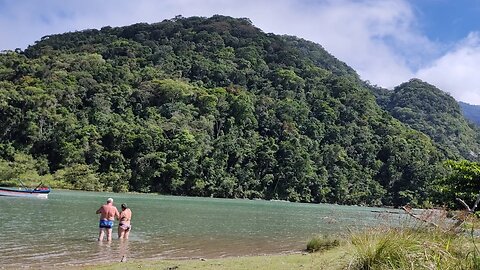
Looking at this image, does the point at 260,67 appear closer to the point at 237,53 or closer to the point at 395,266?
the point at 237,53

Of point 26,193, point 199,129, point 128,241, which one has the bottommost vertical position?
point 128,241

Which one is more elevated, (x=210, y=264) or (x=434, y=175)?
(x=434, y=175)

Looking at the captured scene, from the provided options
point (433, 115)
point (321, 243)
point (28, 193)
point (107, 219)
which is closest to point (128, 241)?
point (107, 219)

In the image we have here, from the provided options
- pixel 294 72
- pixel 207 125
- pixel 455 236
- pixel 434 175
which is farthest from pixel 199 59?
pixel 455 236

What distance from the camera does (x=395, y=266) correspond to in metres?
5.97

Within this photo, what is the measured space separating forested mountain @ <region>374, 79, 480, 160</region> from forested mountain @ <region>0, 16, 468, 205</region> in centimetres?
231

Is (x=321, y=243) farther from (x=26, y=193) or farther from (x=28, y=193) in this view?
(x=26, y=193)

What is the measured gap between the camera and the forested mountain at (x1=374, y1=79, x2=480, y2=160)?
14062 cm

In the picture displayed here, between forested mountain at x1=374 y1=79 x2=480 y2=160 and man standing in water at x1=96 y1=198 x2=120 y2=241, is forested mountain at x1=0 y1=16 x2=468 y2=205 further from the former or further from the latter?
man standing in water at x1=96 y1=198 x2=120 y2=241

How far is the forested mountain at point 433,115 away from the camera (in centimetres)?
14062

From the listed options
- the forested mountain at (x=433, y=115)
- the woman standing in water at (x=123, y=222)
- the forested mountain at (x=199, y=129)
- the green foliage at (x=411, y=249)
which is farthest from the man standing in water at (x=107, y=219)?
the forested mountain at (x=433, y=115)

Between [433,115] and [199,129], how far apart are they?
88.9m

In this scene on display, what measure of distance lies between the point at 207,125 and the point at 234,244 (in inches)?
3160

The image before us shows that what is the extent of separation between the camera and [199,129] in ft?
323
